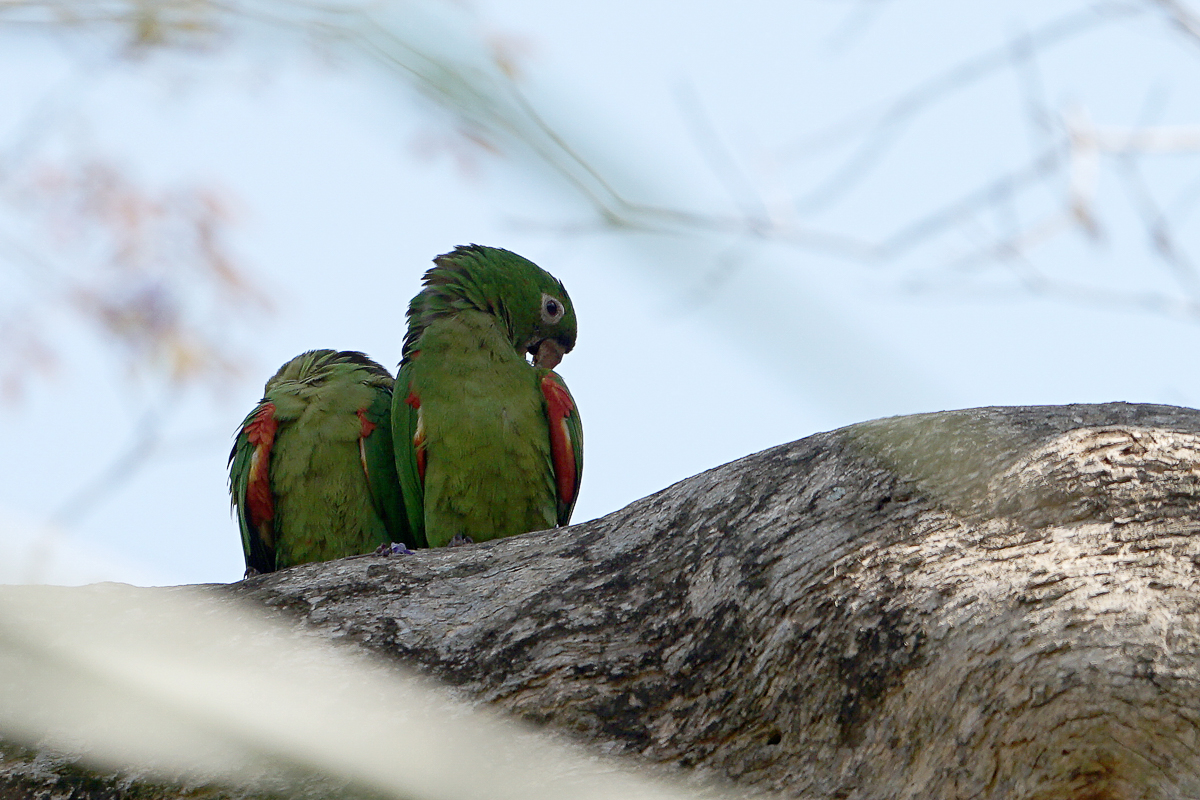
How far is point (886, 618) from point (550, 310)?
126 inches

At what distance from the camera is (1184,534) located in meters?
2.24

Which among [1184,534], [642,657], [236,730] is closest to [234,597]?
[236,730]

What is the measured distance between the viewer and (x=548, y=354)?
5395 millimetres

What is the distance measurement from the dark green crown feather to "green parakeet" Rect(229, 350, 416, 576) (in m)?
0.41

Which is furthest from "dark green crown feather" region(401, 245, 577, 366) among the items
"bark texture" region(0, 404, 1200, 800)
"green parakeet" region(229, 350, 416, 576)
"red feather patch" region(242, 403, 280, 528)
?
"bark texture" region(0, 404, 1200, 800)

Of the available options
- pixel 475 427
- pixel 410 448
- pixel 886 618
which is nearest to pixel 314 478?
pixel 410 448

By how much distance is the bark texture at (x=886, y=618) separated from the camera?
207 centimetres

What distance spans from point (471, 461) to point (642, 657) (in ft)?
6.73

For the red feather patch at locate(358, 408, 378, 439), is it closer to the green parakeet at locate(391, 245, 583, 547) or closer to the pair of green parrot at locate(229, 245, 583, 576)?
the pair of green parrot at locate(229, 245, 583, 576)

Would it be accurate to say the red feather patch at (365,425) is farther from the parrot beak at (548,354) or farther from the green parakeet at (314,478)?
the parrot beak at (548,354)

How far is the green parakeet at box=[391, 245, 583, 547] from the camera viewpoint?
455cm

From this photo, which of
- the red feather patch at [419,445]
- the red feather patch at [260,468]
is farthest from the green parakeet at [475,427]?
the red feather patch at [260,468]

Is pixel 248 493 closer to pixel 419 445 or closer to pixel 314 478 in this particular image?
pixel 314 478

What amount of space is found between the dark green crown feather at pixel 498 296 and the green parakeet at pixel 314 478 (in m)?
0.41
